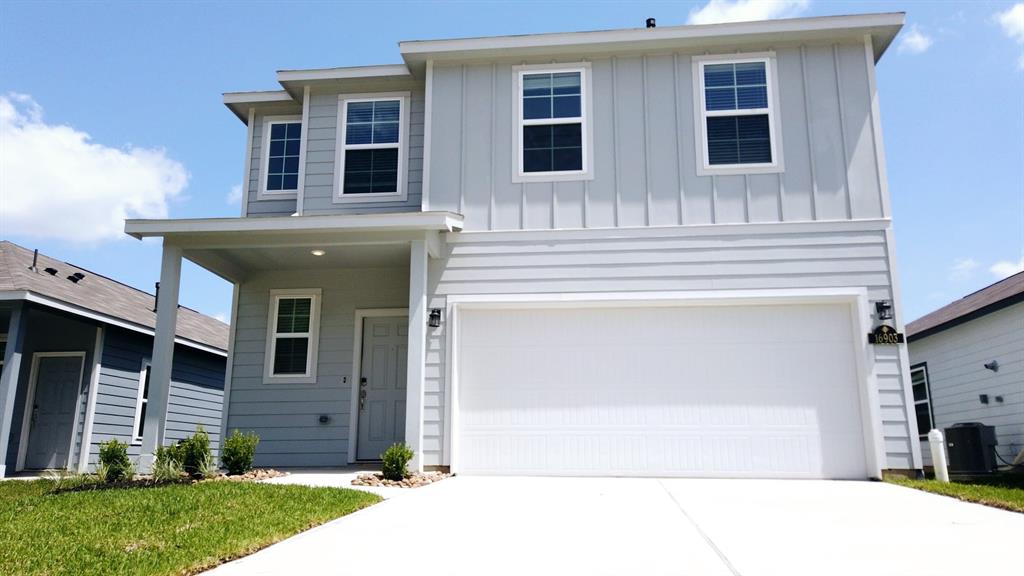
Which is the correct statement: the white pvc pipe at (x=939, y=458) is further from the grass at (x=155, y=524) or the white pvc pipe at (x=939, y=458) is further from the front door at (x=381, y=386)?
the front door at (x=381, y=386)

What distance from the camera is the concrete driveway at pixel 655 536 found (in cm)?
349

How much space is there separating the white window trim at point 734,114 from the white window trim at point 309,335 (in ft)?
17.5

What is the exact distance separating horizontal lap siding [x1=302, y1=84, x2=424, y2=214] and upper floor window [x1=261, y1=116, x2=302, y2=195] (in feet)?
1.45

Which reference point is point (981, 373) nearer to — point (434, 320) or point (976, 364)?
point (976, 364)

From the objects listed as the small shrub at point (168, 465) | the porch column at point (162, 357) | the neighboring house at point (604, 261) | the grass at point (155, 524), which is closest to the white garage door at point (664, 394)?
the neighboring house at point (604, 261)

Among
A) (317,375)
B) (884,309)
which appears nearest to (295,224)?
(317,375)

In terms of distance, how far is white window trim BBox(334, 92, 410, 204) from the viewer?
9.74 meters

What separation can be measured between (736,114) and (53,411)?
10.8 metres

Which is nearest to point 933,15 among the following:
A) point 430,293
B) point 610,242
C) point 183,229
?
point 610,242

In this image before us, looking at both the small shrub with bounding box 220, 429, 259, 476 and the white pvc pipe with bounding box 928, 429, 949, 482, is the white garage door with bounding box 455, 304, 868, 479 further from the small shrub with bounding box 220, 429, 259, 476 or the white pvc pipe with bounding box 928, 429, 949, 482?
the small shrub with bounding box 220, 429, 259, 476

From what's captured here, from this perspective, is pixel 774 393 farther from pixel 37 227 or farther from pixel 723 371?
pixel 37 227

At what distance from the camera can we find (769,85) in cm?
900

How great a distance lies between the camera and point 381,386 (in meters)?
9.76

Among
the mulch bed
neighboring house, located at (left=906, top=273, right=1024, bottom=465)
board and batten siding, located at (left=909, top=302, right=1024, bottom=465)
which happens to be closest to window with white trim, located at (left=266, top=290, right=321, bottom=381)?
the mulch bed
